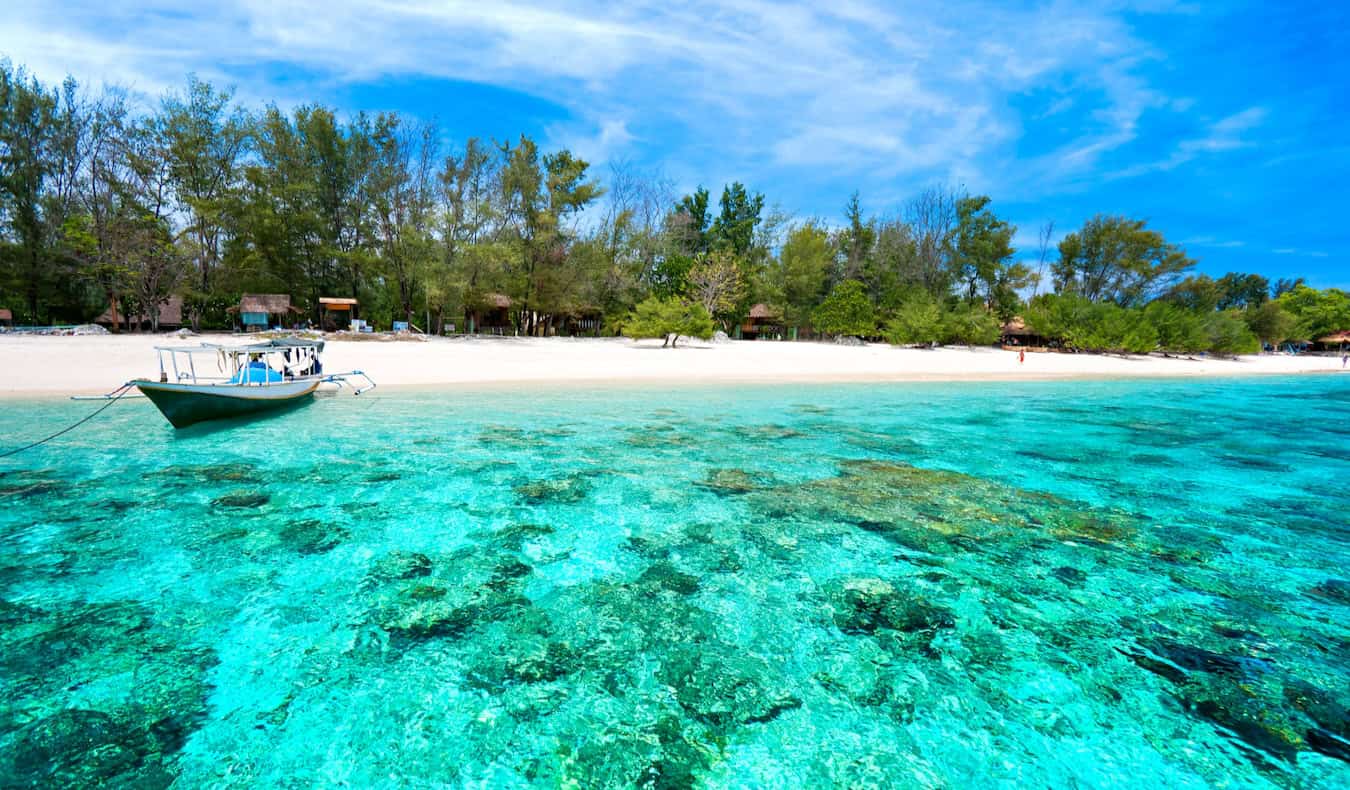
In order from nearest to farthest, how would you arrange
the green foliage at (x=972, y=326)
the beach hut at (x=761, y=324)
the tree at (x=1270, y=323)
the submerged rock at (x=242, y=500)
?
the submerged rock at (x=242, y=500) → the green foliage at (x=972, y=326) → the beach hut at (x=761, y=324) → the tree at (x=1270, y=323)

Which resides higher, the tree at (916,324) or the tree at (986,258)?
the tree at (986,258)

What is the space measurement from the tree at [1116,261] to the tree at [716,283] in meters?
33.6

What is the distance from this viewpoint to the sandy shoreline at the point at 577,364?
17125 mm

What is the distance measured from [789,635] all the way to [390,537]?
13.2 ft

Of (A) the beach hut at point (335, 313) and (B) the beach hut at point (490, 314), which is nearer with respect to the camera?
(A) the beach hut at point (335, 313)

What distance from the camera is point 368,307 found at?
40.1 meters

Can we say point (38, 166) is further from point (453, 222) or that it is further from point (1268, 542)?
point (1268, 542)

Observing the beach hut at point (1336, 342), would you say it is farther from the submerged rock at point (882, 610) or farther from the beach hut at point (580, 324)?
the submerged rock at point (882, 610)

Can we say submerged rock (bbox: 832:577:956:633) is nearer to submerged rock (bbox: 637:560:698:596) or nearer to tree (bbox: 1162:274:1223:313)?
submerged rock (bbox: 637:560:698:596)

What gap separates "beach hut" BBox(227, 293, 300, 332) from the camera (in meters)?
32.9

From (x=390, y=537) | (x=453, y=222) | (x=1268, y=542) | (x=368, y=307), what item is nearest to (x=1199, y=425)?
(x=1268, y=542)

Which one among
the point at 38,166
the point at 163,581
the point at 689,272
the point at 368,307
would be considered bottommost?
the point at 163,581

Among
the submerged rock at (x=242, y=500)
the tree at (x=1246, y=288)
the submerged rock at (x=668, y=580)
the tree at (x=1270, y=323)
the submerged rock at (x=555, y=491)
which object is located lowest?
the submerged rock at (x=242, y=500)

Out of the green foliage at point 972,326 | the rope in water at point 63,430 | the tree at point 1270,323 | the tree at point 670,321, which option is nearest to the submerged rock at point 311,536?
the rope in water at point 63,430
